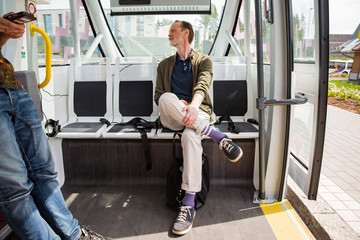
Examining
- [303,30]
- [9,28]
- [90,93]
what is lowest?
[90,93]

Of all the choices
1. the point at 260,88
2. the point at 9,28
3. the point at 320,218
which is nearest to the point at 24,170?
the point at 9,28

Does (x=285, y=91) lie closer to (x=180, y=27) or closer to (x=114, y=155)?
(x=180, y=27)

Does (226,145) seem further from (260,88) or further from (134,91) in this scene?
(134,91)

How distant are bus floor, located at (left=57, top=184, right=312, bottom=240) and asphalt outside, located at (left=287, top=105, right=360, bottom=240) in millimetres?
210

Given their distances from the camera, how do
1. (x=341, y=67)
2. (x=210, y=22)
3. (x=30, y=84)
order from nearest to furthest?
(x=30, y=84), (x=210, y=22), (x=341, y=67)

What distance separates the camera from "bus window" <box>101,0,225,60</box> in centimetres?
563

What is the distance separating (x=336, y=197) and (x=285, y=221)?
2.82 feet

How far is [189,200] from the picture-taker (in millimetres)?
2500

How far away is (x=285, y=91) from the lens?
2551mm

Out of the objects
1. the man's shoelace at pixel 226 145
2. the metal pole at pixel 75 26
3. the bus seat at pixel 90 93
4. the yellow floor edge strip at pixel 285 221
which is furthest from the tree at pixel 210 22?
the yellow floor edge strip at pixel 285 221

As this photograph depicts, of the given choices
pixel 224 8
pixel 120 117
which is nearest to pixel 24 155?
pixel 120 117

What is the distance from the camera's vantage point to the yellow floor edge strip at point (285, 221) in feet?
7.45

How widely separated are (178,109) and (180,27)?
1029 millimetres

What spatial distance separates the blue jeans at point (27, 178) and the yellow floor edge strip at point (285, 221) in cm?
163
